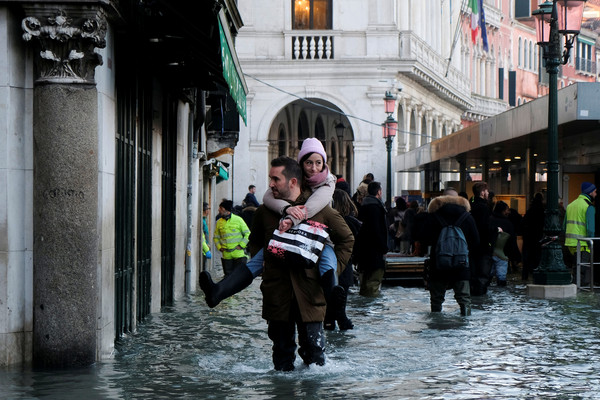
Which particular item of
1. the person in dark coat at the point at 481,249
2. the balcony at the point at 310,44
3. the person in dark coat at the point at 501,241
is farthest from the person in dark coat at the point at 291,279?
the balcony at the point at 310,44

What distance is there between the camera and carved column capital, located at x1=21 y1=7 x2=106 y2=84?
10297 mm

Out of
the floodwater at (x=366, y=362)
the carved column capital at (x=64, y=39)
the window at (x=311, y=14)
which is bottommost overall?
the floodwater at (x=366, y=362)

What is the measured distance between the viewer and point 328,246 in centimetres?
979

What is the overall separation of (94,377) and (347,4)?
34387mm

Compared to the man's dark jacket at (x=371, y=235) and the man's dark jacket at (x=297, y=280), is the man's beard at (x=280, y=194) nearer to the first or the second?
the man's dark jacket at (x=297, y=280)

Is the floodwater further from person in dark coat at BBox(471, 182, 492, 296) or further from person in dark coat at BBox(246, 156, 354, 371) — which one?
person in dark coat at BBox(471, 182, 492, 296)

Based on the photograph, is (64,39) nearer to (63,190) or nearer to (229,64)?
(63,190)

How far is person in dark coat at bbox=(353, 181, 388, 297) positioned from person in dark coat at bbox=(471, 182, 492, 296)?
1327 millimetres

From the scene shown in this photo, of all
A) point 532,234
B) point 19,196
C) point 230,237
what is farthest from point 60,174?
point 532,234

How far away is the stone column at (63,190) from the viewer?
34.0 ft

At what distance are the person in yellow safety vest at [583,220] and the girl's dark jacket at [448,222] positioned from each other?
16.5 feet

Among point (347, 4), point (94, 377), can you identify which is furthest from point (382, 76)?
point (94, 377)

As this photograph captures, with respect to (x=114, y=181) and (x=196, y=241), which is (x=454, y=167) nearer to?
(x=196, y=241)

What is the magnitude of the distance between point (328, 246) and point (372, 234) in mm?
8139
